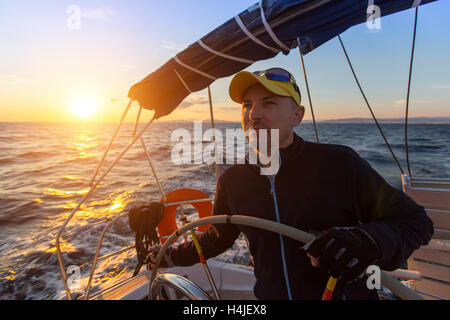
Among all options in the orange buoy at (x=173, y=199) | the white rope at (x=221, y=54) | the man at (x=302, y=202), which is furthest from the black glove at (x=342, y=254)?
the orange buoy at (x=173, y=199)

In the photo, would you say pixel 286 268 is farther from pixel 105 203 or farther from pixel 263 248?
pixel 105 203

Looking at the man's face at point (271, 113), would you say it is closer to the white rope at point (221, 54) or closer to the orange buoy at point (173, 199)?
the white rope at point (221, 54)

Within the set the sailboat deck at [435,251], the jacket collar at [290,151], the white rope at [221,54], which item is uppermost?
the white rope at [221,54]

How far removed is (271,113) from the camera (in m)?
1.07

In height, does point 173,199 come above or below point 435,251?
above

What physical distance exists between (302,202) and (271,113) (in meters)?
0.41

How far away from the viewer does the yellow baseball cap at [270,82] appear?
1039 millimetres

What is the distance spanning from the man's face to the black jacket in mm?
79

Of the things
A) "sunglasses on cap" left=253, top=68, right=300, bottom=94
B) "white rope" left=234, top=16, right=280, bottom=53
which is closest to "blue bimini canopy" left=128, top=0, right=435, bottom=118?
"white rope" left=234, top=16, right=280, bottom=53

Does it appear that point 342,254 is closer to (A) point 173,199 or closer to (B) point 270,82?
(B) point 270,82

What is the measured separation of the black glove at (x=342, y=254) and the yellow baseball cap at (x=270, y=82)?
2.03 feet

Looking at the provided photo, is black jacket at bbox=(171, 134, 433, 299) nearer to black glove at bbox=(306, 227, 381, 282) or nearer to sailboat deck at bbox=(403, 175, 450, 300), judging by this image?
black glove at bbox=(306, 227, 381, 282)

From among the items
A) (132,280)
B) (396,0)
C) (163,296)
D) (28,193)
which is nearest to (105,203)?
(28,193)

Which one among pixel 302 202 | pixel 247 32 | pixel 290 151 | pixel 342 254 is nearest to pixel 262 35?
pixel 247 32
